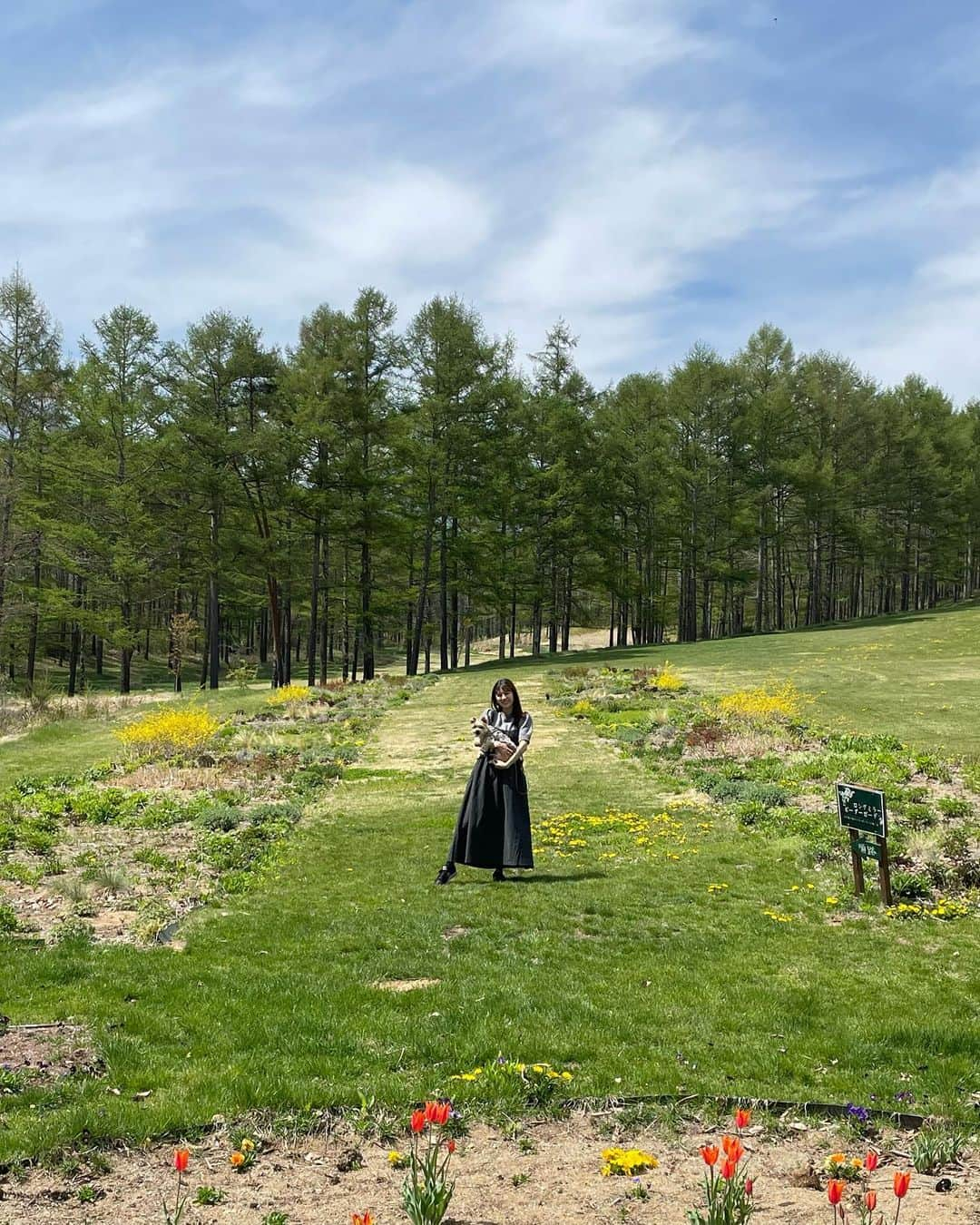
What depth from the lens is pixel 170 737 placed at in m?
19.4

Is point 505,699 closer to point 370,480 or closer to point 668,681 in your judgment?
point 668,681

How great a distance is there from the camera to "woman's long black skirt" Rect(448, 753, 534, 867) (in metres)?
9.86

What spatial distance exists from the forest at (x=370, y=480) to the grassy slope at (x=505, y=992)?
27.6 metres

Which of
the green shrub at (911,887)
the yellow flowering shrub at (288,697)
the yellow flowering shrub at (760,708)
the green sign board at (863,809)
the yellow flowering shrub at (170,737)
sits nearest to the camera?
the green sign board at (863,809)

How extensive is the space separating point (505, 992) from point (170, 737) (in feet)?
48.8

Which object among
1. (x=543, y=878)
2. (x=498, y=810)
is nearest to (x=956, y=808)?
(x=543, y=878)

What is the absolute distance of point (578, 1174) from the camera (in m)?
4.12

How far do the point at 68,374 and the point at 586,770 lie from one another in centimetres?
3688

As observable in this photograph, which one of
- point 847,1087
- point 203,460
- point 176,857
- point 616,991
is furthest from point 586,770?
point 203,460

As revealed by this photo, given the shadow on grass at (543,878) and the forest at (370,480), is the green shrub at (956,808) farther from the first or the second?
the forest at (370,480)

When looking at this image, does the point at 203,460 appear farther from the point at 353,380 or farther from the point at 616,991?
the point at 616,991

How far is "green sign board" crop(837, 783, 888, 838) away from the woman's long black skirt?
11.3 feet

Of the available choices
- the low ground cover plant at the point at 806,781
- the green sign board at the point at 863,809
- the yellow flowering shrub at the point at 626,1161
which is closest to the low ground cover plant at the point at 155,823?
the low ground cover plant at the point at 806,781

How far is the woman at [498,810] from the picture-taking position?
32.3ft
